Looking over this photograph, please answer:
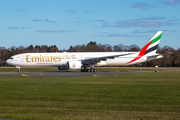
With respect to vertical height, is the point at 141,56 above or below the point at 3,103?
above

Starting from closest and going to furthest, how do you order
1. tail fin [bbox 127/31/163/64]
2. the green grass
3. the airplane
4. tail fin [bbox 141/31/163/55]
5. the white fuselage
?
1. the green grass
2. the airplane
3. the white fuselage
4. tail fin [bbox 127/31/163/64]
5. tail fin [bbox 141/31/163/55]

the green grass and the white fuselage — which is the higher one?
the white fuselage

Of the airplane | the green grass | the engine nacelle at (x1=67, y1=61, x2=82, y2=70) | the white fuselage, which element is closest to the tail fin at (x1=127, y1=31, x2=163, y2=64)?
the airplane

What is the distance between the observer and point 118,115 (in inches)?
403

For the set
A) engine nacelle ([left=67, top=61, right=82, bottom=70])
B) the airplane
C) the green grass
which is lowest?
the green grass

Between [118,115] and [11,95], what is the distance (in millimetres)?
8503

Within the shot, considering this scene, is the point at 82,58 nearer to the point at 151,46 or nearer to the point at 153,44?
the point at 151,46

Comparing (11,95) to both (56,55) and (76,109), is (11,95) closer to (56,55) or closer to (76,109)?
(76,109)

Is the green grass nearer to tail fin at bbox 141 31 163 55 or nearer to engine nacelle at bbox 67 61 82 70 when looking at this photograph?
→ engine nacelle at bbox 67 61 82 70

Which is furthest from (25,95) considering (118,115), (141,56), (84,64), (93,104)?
(141,56)

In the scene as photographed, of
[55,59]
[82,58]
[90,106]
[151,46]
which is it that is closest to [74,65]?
[82,58]

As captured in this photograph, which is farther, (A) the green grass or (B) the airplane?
(B) the airplane

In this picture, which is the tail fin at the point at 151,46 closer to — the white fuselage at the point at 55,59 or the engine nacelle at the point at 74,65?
the white fuselage at the point at 55,59

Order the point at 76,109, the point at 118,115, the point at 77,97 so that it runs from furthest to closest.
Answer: the point at 77,97, the point at 76,109, the point at 118,115
